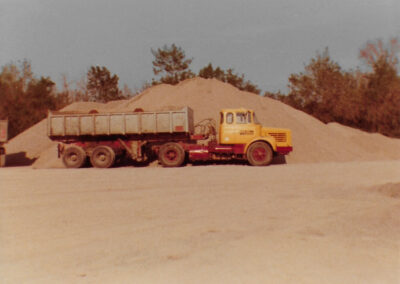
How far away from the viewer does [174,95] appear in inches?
1159

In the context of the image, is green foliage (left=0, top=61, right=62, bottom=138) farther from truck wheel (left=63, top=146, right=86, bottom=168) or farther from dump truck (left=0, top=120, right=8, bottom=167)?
truck wheel (left=63, top=146, right=86, bottom=168)

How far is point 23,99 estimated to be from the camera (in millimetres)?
43938

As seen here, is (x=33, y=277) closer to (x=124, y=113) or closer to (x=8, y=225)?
(x=8, y=225)

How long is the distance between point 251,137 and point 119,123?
23.5 feet

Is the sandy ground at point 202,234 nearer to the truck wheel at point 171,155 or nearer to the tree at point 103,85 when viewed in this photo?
the truck wheel at point 171,155

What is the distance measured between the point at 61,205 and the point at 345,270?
6504 millimetres

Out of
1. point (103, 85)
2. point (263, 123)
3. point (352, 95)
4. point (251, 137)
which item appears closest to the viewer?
point (251, 137)

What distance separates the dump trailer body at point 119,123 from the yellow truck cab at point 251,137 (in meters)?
2.17

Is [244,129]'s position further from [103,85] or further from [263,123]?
[103,85]

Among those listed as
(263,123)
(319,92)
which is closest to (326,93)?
(319,92)

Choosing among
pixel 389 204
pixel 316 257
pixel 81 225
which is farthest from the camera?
pixel 389 204

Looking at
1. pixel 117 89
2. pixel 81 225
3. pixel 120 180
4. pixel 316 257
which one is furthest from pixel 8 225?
pixel 117 89

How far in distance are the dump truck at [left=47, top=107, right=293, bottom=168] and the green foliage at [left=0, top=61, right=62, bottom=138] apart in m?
25.9

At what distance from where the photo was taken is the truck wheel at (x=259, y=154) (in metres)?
17.9
